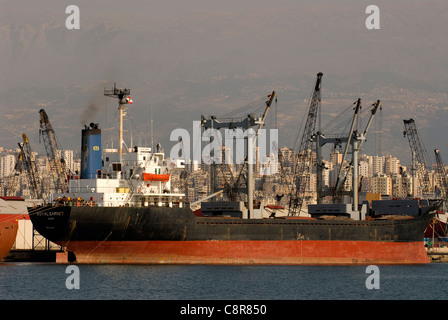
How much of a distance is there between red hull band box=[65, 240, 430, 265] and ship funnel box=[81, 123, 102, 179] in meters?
5.86

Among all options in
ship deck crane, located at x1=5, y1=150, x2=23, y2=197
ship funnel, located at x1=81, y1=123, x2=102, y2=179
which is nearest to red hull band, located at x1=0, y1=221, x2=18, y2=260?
ship funnel, located at x1=81, y1=123, x2=102, y2=179

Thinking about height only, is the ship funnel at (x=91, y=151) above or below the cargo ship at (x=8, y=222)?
above

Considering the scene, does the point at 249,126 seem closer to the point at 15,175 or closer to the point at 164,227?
the point at 164,227

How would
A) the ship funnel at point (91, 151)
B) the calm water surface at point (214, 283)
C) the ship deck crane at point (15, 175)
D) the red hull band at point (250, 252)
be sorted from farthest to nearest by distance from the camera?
the ship deck crane at point (15, 175) < the ship funnel at point (91, 151) < the red hull band at point (250, 252) < the calm water surface at point (214, 283)

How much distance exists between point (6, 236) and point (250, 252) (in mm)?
19208

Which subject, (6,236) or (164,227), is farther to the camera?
(6,236)

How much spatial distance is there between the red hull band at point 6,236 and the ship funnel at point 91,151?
8.66 metres

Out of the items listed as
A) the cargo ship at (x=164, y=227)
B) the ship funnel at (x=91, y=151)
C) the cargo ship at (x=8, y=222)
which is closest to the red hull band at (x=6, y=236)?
the cargo ship at (x=8, y=222)

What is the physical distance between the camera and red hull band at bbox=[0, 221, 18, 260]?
66062 millimetres

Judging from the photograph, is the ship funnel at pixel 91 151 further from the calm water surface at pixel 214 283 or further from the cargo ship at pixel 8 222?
the cargo ship at pixel 8 222

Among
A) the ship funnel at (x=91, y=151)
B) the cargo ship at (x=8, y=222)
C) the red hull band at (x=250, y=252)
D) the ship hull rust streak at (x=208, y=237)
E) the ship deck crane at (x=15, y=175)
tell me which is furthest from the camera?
the ship deck crane at (x=15, y=175)

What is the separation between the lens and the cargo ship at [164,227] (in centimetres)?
5931

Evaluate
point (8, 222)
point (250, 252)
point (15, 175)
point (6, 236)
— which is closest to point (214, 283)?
point (250, 252)

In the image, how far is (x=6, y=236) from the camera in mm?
66562
